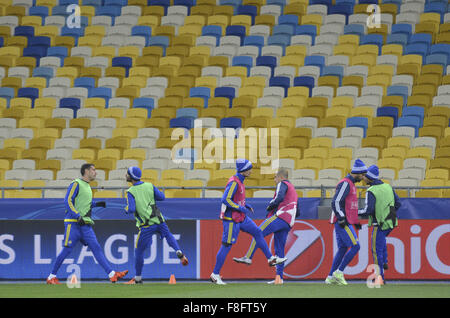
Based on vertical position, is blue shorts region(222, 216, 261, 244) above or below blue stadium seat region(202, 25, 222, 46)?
below

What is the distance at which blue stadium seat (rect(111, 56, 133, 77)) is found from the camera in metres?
22.6

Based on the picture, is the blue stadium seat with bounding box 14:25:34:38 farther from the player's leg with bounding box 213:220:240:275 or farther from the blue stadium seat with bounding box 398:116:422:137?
the player's leg with bounding box 213:220:240:275

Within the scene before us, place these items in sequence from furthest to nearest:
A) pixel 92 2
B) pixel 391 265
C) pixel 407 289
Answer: pixel 92 2 < pixel 391 265 < pixel 407 289

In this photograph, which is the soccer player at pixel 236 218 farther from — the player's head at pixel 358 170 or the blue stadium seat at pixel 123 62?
the blue stadium seat at pixel 123 62

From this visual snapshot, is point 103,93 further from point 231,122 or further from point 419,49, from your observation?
point 419,49

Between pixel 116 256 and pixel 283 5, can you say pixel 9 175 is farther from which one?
pixel 283 5

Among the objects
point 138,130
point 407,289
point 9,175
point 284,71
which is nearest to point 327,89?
point 284,71

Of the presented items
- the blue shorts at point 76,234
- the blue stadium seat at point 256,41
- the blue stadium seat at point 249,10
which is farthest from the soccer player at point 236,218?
the blue stadium seat at point 249,10

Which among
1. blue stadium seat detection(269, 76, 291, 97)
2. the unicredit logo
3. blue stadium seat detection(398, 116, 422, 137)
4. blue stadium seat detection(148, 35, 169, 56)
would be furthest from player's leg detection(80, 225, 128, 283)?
→ blue stadium seat detection(148, 35, 169, 56)

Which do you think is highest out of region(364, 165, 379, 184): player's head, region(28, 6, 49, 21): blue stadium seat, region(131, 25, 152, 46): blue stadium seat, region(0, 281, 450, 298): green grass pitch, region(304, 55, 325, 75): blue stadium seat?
region(28, 6, 49, 21): blue stadium seat

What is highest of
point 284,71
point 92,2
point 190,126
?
point 92,2

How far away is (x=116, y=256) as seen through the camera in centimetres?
1346

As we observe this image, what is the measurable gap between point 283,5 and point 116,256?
11.9m

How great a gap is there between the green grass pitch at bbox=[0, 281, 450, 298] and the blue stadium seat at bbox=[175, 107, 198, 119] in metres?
7.88
